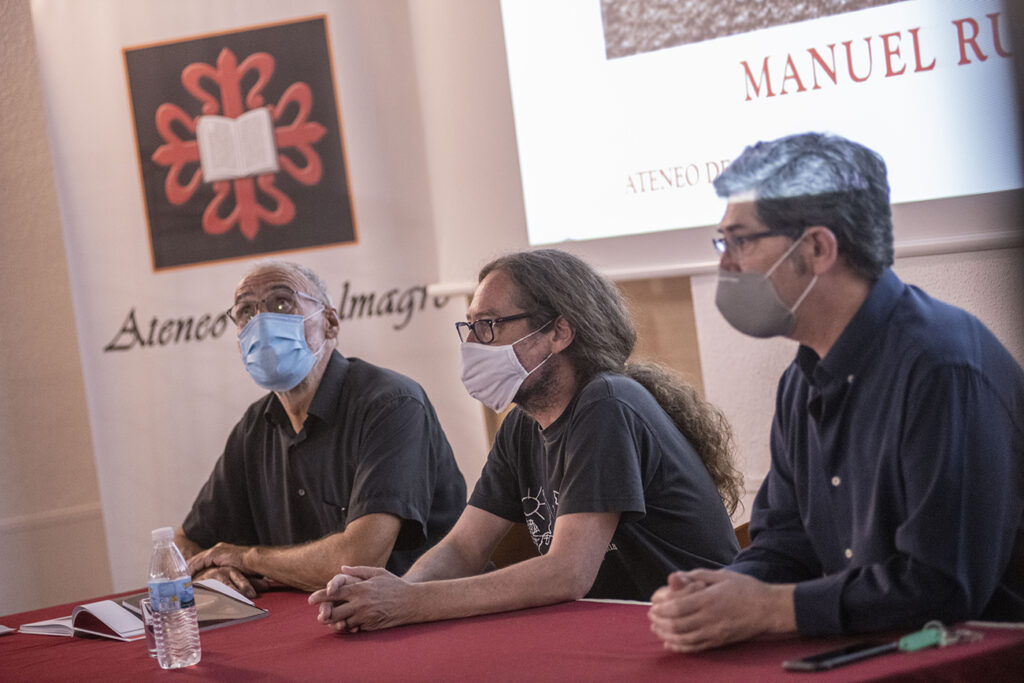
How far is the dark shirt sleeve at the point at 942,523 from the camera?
1455 millimetres

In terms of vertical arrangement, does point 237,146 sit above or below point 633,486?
above

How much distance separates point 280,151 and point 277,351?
1.19 m

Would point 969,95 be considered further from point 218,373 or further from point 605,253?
point 218,373

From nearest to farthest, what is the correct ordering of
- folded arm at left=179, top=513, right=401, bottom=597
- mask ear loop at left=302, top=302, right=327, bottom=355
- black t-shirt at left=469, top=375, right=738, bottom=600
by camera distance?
black t-shirt at left=469, top=375, right=738, bottom=600 → folded arm at left=179, top=513, right=401, bottom=597 → mask ear loop at left=302, top=302, right=327, bottom=355

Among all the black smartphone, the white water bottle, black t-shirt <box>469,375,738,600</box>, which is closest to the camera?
the black smartphone

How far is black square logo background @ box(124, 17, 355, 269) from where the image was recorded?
388cm

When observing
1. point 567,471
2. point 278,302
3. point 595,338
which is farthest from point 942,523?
point 278,302

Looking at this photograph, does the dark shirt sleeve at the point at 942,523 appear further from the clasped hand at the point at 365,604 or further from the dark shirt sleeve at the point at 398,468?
the dark shirt sleeve at the point at 398,468

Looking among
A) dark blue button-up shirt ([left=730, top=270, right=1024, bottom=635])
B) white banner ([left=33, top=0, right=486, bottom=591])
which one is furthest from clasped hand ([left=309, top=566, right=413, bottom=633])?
white banner ([left=33, top=0, right=486, bottom=591])

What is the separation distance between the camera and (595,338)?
2340 millimetres

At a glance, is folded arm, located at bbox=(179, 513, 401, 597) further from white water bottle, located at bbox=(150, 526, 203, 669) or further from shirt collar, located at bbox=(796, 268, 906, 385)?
shirt collar, located at bbox=(796, 268, 906, 385)

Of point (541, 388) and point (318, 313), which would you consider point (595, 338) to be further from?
point (318, 313)

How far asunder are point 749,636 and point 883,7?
72.6 inches

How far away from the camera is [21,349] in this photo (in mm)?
4441
